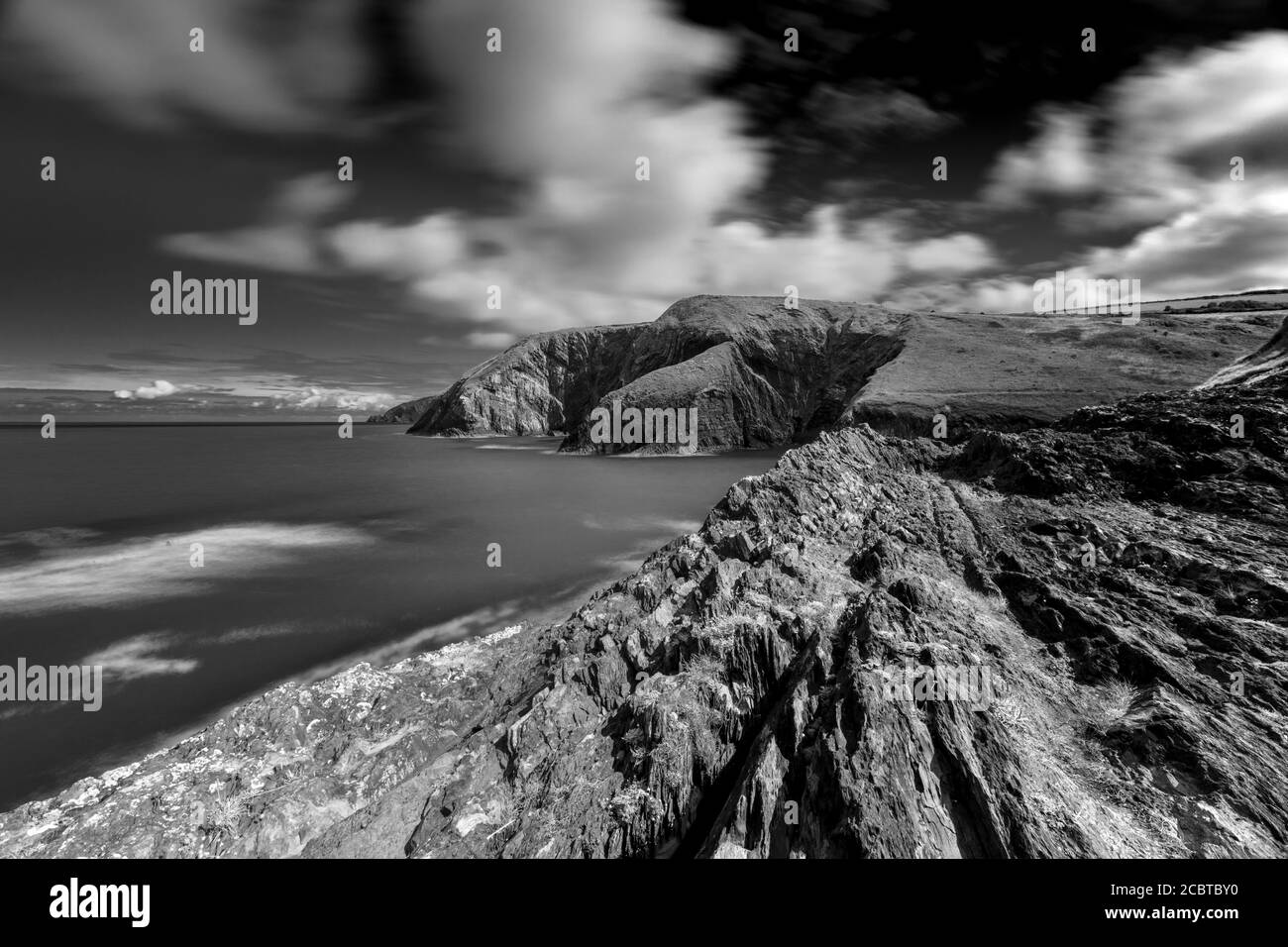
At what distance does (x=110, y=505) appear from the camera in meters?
47.8

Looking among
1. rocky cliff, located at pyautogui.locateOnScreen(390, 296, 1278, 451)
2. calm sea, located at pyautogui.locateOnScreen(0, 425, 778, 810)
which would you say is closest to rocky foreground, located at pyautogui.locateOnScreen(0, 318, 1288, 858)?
calm sea, located at pyautogui.locateOnScreen(0, 425, 778, 810)

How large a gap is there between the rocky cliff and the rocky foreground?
31134 millimetres

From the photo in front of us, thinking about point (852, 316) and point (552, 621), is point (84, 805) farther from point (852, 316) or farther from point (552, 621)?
point (852, 316)

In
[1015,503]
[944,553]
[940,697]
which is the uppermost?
[1015,503]

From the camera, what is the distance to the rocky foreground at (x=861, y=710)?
6945mm

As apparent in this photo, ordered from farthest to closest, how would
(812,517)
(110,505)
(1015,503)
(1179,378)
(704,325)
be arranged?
(704,325) → (1179,378) → (110,505) → (812,517) → (1015,503)

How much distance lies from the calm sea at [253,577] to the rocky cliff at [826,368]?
32973 millimetres

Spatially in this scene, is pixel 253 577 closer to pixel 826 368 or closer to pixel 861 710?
pixel 861 710

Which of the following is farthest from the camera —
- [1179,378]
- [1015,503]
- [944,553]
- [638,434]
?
[638,434]

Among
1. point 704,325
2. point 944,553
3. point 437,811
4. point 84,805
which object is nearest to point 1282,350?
point 944,553

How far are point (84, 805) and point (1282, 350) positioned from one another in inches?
1727

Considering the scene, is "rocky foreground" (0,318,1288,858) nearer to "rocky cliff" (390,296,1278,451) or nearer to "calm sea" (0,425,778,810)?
"calm sea" (0,425,778,810)

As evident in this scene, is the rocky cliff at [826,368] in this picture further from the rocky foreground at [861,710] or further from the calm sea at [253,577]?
the calm sea at [253,577]

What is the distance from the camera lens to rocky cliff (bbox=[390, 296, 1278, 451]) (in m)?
68.5
